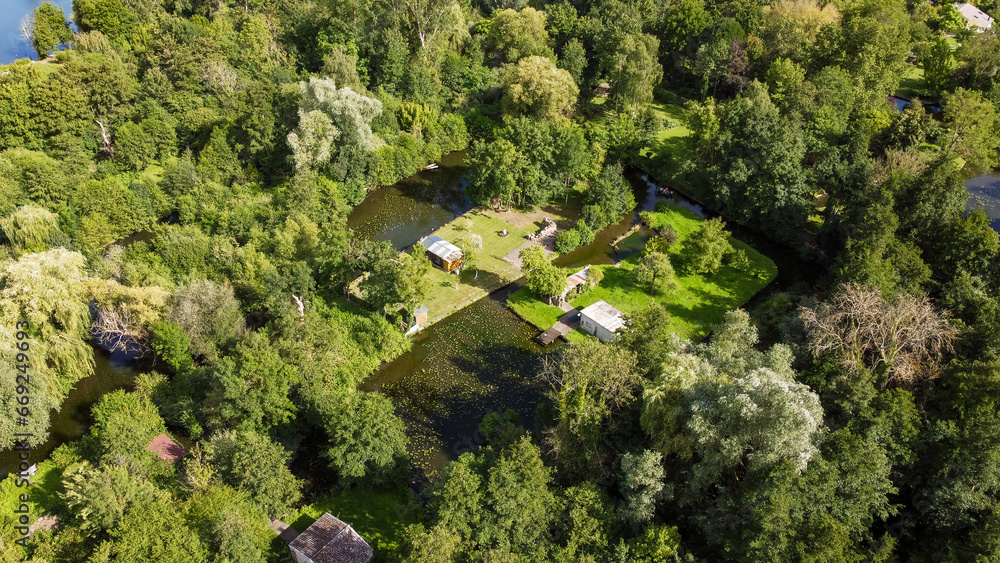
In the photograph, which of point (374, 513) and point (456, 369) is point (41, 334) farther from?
point (456, 369)

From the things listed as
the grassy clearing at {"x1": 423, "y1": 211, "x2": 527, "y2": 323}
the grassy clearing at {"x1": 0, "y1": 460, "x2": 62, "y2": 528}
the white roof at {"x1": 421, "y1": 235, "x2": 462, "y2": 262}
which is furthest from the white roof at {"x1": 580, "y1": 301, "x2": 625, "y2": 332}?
the grassy clearing at {"x1": 0, "y1": 460, "x2": 62, "y2": 528}

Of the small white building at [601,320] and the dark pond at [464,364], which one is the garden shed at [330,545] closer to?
the dark pond at [464,364]

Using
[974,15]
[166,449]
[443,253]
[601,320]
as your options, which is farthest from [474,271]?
[974,15]

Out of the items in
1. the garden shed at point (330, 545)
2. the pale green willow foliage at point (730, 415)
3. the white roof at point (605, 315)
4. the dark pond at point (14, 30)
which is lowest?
the garden shed at point (330, 545)

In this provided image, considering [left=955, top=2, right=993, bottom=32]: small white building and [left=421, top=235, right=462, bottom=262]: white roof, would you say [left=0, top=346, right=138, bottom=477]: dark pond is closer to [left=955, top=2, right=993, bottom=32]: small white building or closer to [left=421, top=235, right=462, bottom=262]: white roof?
[left=421, top=235, right=462, bottom=262]: white roof

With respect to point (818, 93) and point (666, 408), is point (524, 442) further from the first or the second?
point (818, 93)

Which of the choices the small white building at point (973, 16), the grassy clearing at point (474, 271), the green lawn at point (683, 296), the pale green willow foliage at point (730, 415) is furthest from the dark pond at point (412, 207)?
the small white building at point (973, 16)
